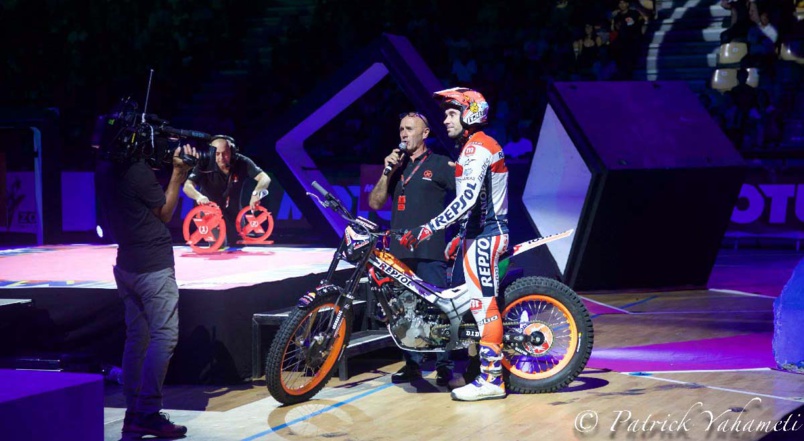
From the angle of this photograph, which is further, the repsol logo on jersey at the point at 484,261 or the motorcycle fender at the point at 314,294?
the repsol logo on jersey at the point at 484,261

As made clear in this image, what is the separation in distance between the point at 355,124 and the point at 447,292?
12.2 metres

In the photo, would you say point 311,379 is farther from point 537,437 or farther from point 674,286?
point 674,286

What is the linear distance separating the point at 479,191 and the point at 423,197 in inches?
25.5

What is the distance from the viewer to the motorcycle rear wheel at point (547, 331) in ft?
20.2

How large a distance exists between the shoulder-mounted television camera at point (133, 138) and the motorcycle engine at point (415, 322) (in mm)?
1631

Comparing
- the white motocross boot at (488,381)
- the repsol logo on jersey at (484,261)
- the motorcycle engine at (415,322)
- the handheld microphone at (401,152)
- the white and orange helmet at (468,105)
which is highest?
the white and orange helmet at (468,105)

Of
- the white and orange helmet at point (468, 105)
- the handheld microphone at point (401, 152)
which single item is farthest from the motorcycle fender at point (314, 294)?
the white and orange helmet at point (468, 105)

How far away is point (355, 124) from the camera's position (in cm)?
1812

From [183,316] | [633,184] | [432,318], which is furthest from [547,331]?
[633,184]

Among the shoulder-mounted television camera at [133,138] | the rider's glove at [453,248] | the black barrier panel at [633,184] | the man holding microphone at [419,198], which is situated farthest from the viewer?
the black barrier panel at [633,184]

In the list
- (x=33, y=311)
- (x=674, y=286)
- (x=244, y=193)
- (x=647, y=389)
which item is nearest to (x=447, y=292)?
(x=647, y=389)

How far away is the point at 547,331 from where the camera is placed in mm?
6242

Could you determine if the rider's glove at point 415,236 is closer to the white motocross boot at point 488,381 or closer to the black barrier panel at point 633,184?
the white motocross boot at point 488,381

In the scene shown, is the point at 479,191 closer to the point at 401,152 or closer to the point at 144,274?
the point at 401,152
